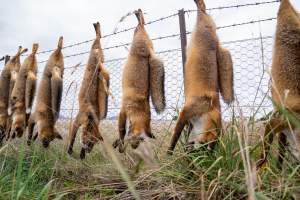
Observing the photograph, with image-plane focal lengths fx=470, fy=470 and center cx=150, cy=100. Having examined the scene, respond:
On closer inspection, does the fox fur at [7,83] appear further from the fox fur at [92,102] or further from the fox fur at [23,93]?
the fox fur at [92,102]

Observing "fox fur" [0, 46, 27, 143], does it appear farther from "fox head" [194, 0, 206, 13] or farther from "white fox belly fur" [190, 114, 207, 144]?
"white fox belly fur" [190, 114, 207, 144]

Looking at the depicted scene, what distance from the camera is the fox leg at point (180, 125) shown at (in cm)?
446

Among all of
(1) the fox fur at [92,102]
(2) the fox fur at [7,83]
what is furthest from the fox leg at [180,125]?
(2) the fox fur at [7,83]

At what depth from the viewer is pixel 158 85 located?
5.52 m

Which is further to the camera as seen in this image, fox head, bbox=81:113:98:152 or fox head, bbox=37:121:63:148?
fox head, bbox=37:121:63:148

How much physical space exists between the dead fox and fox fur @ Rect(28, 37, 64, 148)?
1.51 m

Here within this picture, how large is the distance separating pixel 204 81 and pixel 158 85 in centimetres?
A: 88

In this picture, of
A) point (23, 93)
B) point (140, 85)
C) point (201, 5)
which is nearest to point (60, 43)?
point (23, 93)

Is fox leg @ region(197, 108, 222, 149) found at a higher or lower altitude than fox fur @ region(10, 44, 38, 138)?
lower

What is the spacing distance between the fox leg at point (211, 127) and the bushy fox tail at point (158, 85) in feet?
3.53

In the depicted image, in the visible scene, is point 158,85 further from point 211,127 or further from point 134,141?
point 211,127

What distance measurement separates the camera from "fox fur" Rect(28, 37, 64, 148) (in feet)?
22.5

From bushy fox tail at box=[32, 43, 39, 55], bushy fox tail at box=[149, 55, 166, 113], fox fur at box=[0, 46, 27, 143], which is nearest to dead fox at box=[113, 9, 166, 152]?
bushy fox tail at box=[149, 55, 166, 113]

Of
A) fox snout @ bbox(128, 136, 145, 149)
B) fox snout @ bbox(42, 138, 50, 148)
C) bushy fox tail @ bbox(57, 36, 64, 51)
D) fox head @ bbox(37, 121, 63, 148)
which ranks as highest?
bushy fox tail @ bbox(57, 36, 64, 51)
